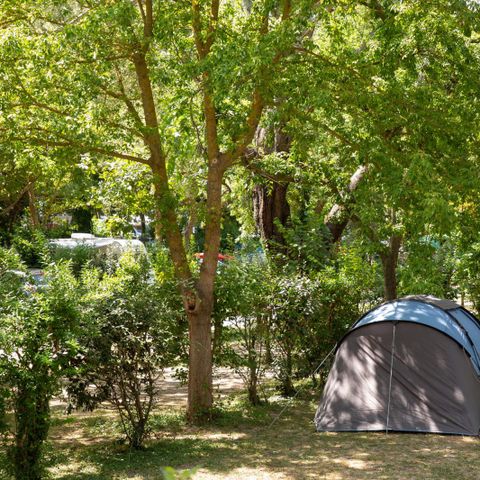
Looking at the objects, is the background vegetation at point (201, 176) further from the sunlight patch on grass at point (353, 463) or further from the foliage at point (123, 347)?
the sunlight patch on grass at point (353, 463)

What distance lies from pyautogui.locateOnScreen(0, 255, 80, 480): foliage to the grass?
14.6 inches

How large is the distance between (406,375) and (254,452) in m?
2.33

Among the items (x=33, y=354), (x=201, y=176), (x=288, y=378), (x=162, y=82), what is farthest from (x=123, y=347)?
(x=201, y=176)

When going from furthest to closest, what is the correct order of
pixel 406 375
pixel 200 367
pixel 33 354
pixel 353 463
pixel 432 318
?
pixel 200 367
pixel 432 318
pixel 406 375
pixel 353 463
pixel 33 354

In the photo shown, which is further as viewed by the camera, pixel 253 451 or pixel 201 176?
pixel 201 176

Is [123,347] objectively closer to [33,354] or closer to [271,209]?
[33,354]

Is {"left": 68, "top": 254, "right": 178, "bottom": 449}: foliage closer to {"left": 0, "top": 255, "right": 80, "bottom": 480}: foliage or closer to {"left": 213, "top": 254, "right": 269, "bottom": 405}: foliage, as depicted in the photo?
{"left": 0, "top": 255, "right": 80, "bottom": 480}: foliage

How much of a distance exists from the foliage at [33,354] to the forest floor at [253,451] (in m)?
0.41

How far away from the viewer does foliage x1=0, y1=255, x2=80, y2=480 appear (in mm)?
7109

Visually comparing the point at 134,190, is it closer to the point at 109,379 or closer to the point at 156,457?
the point at 109,379

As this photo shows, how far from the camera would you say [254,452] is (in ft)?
29.9

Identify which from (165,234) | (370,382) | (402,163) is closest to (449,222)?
(402,163)

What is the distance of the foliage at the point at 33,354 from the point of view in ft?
23.3

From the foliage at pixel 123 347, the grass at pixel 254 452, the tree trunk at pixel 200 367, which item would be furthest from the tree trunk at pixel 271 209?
the foliage at pixel 123 347
